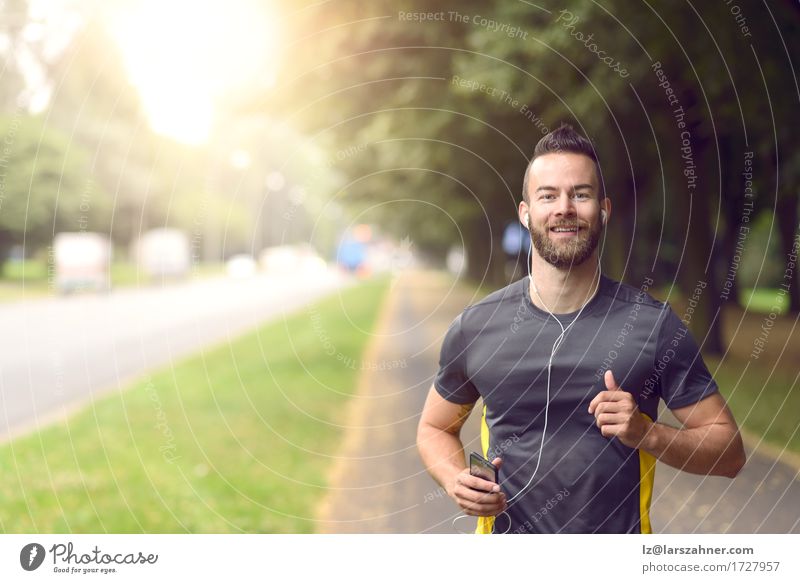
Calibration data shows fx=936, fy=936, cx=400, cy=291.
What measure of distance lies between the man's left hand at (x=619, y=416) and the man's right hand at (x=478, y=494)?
0.28 m

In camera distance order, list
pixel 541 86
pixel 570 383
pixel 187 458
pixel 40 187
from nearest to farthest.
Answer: pixel 570 383, pixel 541 86, pixel 187 458, pixel 40 187

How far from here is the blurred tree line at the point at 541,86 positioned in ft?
23.3

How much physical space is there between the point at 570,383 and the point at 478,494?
1.29ft

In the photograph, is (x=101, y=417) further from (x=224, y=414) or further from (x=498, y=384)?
(x=498, y=384)

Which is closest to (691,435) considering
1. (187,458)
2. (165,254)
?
(187,458)

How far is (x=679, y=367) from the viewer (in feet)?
7.90

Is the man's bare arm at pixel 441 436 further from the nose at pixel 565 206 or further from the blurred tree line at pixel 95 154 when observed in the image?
the blurred tree line at pixel 95 154

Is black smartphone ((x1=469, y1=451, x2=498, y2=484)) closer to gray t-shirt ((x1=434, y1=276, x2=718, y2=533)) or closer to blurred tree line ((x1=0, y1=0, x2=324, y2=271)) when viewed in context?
gray t-shirt ((x1=434, y1=276, x2=718, y2=533))

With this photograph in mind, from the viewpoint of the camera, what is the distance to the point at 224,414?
1082cm

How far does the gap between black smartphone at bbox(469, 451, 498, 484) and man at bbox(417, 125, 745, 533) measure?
15mm

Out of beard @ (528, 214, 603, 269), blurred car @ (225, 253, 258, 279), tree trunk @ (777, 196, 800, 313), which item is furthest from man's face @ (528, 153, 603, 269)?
blurred car @ (225, 253, 258, 279)

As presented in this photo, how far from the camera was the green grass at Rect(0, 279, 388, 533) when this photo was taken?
6.37 m

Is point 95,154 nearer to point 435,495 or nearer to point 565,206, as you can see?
point 435,495
